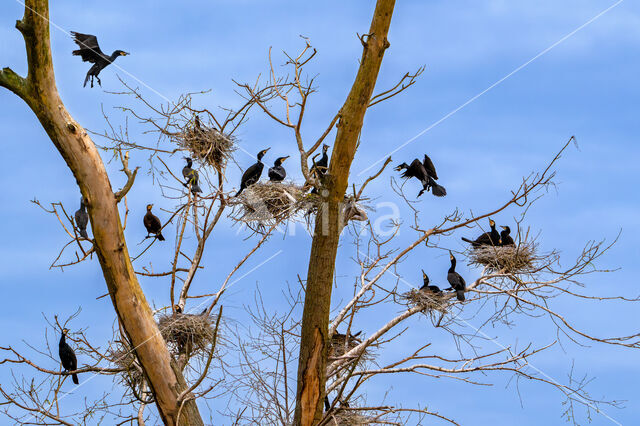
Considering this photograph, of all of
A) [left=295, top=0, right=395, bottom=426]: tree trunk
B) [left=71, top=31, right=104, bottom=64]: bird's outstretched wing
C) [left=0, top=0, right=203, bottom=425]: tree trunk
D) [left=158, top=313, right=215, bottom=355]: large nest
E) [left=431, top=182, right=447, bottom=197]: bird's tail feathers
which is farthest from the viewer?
[left=431, top=182, right=447, bottom=197]: bird's tail feathers

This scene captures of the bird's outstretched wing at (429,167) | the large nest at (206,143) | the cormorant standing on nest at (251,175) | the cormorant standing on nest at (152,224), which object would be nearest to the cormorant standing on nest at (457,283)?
the bird's outstretched wing at (429,167)

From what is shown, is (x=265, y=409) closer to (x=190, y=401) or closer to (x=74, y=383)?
(x=190, y=401)

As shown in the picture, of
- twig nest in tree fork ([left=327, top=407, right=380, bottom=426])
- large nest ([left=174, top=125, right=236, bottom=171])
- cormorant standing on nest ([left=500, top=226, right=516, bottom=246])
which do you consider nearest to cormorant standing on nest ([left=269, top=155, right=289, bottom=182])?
large nest ([left=174, top=125, right=236, bottom=171])

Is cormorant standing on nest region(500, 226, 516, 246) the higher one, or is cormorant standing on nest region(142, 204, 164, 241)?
cormorant standing on nest region(142, 204, 164, 241)

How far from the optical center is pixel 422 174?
28.8 feet

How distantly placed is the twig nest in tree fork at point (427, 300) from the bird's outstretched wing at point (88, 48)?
406cm

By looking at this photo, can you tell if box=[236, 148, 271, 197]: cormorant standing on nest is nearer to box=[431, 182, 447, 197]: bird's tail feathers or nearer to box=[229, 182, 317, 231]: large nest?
box=[229, 182, 317, 231]: large nest

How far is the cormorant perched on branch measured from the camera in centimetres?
881

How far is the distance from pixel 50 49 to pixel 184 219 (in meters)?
2.50

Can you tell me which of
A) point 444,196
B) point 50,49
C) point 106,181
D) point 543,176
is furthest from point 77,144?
point 444,196

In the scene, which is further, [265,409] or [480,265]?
[480,265]

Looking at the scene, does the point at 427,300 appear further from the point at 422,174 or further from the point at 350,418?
the point at 422,174

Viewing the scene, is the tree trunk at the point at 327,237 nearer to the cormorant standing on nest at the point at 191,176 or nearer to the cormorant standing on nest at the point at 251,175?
the cormorant standing on nest at the point at 191,176

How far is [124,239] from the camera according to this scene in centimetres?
586
